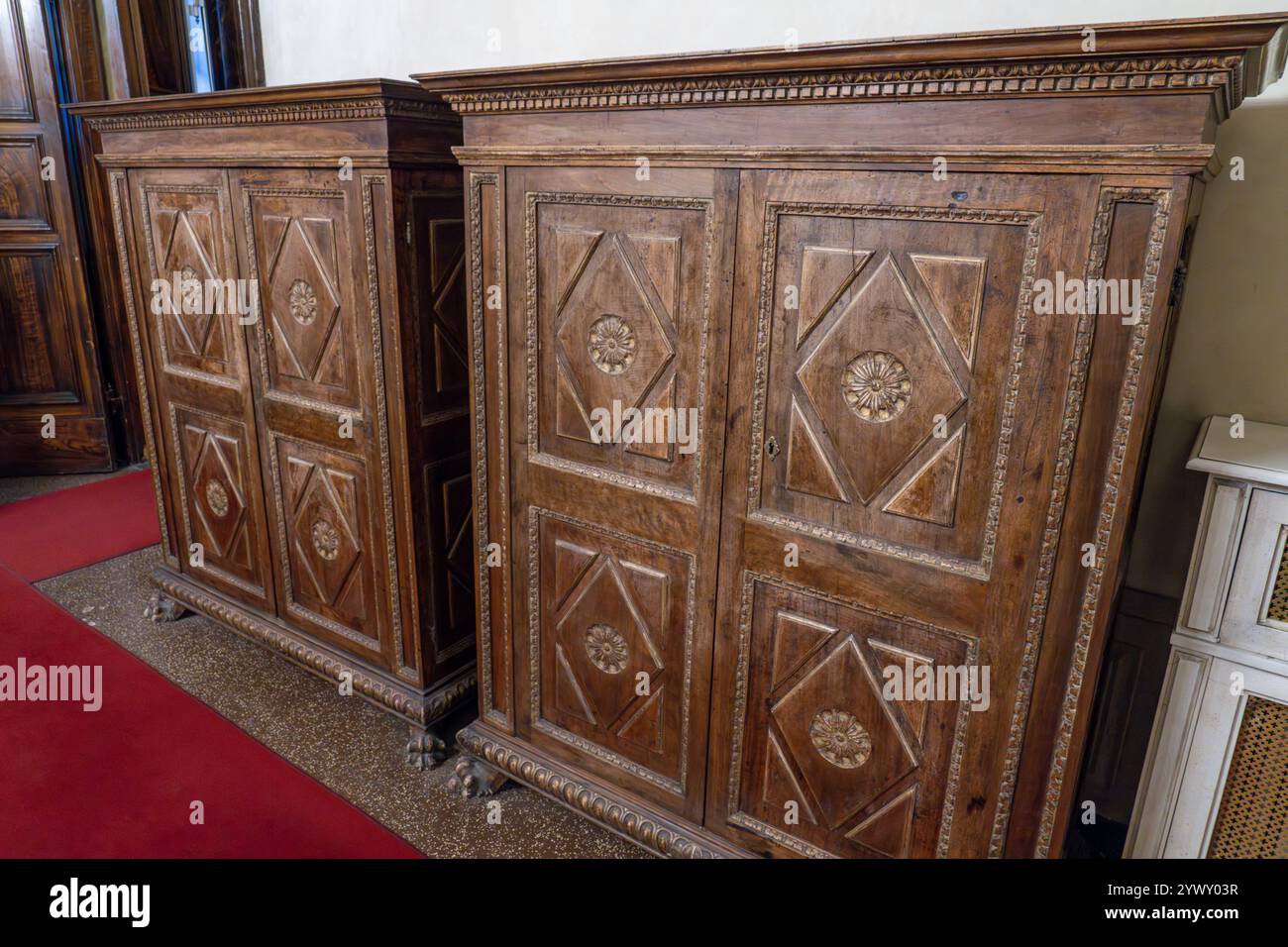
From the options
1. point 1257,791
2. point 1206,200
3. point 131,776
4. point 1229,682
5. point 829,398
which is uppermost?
point 1206,200

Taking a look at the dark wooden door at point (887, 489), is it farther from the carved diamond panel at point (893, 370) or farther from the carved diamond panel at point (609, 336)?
the carved diamond panel at point (609, 336)

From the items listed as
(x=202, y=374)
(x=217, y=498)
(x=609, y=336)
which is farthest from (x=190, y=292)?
(x=609, y=336)

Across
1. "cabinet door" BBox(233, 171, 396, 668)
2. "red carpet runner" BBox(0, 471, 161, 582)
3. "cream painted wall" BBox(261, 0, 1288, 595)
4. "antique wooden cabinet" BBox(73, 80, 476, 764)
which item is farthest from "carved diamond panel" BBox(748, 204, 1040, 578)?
"red carpet runner" BBox(0, 471, 161, 582)

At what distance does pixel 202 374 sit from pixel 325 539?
29.5 inches

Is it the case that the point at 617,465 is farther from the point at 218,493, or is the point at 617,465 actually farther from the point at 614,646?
the point at 218,493

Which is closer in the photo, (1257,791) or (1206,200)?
(1257,791)

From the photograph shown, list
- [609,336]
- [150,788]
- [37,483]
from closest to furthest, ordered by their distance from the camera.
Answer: [609,336] < [150,788] < [37,483]

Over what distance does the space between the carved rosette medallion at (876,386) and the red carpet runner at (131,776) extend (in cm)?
159

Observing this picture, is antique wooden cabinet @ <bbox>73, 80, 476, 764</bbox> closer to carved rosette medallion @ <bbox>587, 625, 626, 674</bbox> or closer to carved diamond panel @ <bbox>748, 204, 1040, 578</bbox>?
carved rosette medallion @ <bbox>587, 625, 626, 674</bbox>

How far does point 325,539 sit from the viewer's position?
2650mm

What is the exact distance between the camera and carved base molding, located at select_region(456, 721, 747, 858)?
198 centimetres

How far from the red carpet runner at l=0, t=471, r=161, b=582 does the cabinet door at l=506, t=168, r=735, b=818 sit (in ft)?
7.84

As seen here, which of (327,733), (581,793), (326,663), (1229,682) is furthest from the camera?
(326,663)
